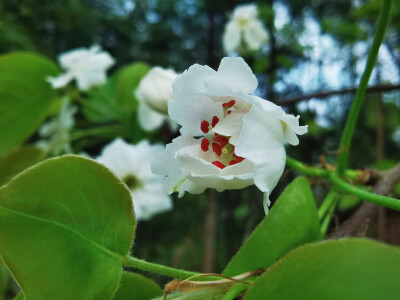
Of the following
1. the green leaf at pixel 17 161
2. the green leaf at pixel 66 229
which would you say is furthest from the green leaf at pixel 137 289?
the green leaf at pixel 17 161

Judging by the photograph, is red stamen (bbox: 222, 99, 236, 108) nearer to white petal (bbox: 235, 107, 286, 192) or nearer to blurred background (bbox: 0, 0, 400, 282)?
white petal (bbox: 235, 107, 286, 192)

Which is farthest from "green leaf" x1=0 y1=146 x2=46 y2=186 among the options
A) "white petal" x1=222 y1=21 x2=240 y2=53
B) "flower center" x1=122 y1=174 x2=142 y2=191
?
"white petal" x1=222 y1=21 x2=240 y2=53

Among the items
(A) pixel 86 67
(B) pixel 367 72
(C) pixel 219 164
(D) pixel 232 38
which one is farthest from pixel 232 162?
(D) pixel 232 38

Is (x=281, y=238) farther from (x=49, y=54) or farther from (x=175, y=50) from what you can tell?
(x=175, y=50)

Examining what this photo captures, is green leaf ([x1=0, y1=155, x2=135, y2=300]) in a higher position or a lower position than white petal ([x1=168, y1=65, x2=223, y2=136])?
lower

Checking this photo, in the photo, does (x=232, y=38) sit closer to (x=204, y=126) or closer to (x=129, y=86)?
(x=129, y=86)

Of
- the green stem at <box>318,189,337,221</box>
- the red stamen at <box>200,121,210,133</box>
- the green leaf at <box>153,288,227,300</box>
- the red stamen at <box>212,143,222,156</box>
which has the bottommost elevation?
the green leaf at <box>153,288,227,300</box>
